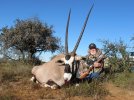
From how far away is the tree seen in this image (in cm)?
1706

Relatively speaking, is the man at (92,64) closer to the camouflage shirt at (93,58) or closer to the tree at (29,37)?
the camouflage shirt at (93,58)

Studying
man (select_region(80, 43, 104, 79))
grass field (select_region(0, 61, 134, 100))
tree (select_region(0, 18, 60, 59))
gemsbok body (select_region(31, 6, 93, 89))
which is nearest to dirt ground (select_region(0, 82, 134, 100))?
grass field (select_region(0, 61, 134, 100))

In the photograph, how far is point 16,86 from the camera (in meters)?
8.45

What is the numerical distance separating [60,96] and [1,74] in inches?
111

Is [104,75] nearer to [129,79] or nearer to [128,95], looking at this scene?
[129,79]

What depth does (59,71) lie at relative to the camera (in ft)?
29.8

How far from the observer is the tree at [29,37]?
56.0 ft

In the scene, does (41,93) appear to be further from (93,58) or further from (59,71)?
(93,58)

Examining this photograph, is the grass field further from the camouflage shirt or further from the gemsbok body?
the camouflage shirt

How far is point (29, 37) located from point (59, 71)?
8.22 m

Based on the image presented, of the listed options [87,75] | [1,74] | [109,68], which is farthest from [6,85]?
[109,68]

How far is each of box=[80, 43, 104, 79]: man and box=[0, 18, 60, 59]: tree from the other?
773 centimetres

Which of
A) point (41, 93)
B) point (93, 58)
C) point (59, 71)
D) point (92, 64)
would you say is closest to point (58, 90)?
point (41, 93)

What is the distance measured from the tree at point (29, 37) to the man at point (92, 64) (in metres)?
7.73
